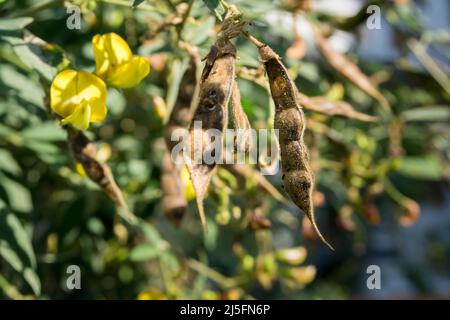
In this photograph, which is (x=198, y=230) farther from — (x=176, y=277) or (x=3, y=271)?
(x=3, y=271)

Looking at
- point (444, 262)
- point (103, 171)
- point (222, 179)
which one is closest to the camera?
point (103, 171)

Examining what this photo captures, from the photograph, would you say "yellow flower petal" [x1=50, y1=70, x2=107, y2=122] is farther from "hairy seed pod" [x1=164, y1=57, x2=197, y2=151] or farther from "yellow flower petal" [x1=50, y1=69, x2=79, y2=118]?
"hairy seed pod" [x1=164, y1=57, x2=197, y2=151]

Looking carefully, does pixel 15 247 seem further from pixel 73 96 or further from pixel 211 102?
pixel 211 102

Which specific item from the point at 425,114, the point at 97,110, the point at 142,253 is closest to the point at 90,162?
the point at 97,110

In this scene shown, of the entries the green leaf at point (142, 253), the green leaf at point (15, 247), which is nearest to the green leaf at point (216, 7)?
the green leaf at point (15, 247)

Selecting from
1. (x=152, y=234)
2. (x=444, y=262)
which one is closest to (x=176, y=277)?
(x=152, y=234)

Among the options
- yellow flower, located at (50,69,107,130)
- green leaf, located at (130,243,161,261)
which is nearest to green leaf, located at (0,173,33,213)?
green leaf, located at (130,243,161,261)

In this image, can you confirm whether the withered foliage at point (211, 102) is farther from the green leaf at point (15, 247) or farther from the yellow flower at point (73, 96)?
the green leaf at point (15, 247)
